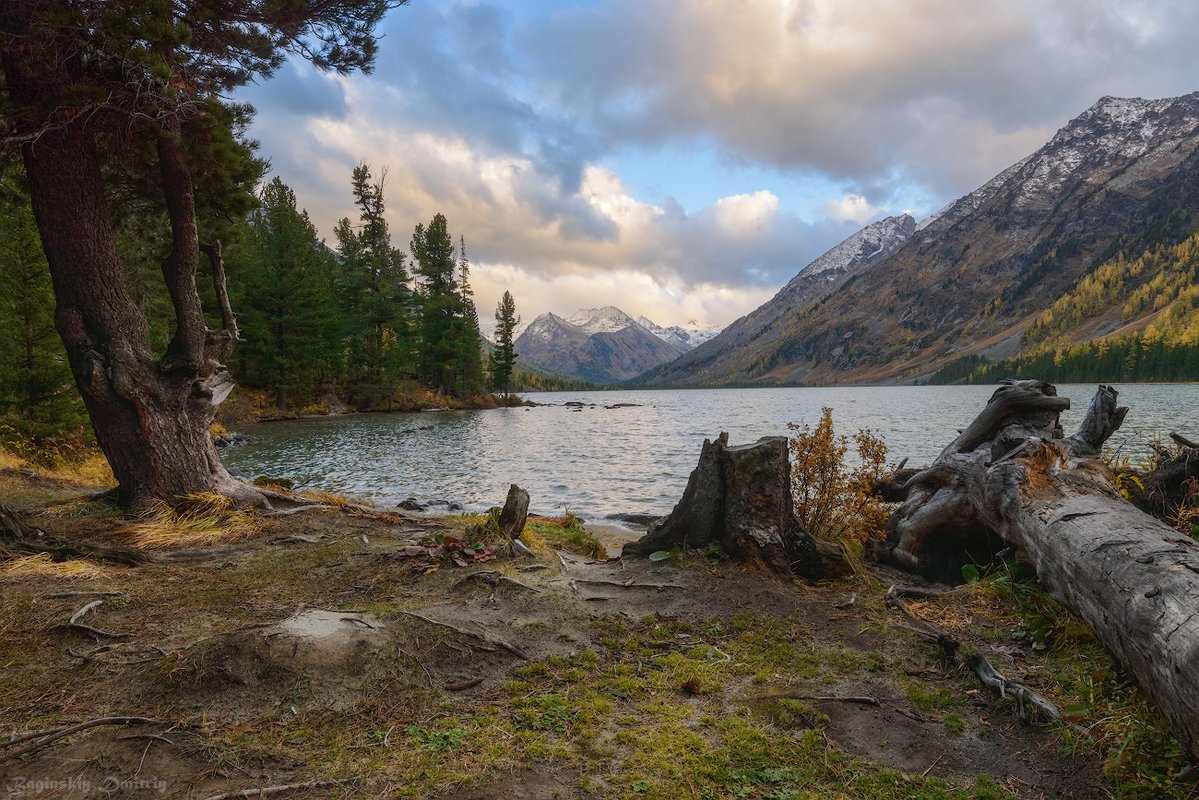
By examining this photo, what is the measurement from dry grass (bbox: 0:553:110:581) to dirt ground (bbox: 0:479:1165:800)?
0.15 feet

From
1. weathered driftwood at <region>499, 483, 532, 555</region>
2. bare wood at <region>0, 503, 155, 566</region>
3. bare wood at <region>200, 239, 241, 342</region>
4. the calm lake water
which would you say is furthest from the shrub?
bare wood at <region>200, 239, 241, 342</region>

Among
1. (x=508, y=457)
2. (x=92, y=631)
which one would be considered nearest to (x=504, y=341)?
(x=508, y=457)

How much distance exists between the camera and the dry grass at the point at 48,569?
5.83 m

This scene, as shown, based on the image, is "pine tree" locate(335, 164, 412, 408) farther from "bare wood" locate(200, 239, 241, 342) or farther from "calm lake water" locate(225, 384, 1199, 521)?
"bare wood" locate(200, 239, 241, 342)

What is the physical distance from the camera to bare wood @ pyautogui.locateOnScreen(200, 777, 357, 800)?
2910 millimetres

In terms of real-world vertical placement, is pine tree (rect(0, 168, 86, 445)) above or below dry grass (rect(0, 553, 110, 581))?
above

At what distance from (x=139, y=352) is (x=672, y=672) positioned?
9.17 meters

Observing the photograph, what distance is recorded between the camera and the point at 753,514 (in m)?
7.21

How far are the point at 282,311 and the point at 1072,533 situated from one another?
182ft

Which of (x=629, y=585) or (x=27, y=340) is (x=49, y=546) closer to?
(x=629, y=585)

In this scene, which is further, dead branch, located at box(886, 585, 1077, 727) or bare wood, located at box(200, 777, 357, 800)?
dead branch, located at box(886, 585, 1077, 727)

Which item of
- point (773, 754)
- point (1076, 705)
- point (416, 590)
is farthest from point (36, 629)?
point (1076, 705)

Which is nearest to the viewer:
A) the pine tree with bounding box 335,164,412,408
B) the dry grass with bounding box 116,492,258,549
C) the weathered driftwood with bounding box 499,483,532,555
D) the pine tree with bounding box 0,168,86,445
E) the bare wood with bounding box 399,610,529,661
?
the bare wood with bounding box 399,610,529,661

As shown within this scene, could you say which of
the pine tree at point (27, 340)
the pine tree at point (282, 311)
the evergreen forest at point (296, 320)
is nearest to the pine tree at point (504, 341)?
the evergreen forest at point (296, 320)
